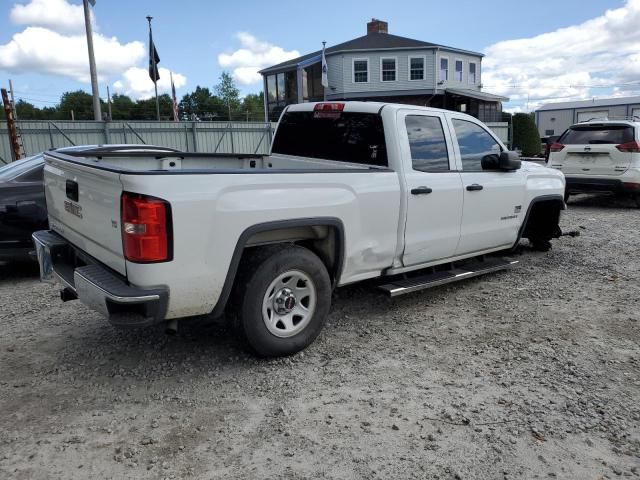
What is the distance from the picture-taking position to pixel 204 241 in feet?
10.6

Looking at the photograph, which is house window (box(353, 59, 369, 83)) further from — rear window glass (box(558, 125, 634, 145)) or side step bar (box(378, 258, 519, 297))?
side step bar (box(378, 258, 519, 297))

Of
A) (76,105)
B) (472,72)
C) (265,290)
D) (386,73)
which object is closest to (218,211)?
(265,290)

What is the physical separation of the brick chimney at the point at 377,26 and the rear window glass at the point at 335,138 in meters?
34.4

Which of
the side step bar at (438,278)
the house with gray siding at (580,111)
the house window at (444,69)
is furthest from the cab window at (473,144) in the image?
the house with gray siding at (580,111)

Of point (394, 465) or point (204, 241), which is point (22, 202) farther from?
point (394, 465)

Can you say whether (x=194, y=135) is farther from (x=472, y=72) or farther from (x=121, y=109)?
(x=121, y=109)

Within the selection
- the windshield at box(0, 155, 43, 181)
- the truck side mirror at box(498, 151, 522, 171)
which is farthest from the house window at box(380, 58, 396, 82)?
the truck side mirror at box(498, 151, 522, 171)

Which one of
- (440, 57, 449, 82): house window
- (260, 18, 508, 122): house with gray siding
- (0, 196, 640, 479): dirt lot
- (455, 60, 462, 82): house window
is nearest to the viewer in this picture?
(0, 196, 640, 479): dirt lot

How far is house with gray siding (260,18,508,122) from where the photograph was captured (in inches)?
1323

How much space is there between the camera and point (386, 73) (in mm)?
34125

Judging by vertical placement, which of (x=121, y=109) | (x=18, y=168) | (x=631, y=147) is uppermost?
(x=121, y=109)

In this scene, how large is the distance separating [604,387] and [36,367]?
3.91 m

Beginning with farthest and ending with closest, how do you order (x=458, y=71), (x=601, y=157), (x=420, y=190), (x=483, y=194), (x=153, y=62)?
1. (x=458, y=71)
2. (x=153, y=62)
3. (x=601, y=157)
4. (x=483, y=194)
5. (x=420, y=190)

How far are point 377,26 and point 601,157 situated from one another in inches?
1170
